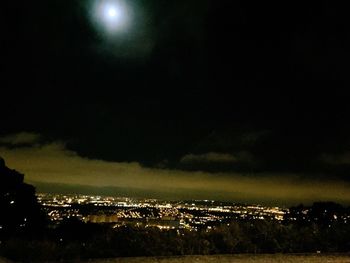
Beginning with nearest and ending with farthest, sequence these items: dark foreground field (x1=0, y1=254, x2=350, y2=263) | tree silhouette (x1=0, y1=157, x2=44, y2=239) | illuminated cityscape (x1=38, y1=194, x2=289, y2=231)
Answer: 1. dark foreground field (x1=0, y1=254, x2=350, y2=263)
2. illuminated cityscape (x1=38, y1=194, x2=289, y2=231)
3. tree silhouette (x1=0, y1=157, x2=44, y2=239)

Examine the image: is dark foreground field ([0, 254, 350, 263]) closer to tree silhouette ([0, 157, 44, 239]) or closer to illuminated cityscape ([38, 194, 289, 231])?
illuminated cityscape ([38, 194, 289, 231])

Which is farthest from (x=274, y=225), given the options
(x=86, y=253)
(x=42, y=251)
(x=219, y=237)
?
(x=42, y=251)

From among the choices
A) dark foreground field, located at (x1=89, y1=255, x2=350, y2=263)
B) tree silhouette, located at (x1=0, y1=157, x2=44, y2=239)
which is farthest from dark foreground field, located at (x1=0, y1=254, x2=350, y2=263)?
tree silhouette, located at (x1=0, y1=157, x2=44, y2=239)

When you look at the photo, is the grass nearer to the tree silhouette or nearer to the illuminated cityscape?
the illuminated cityscape

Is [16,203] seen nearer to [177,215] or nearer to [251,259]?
[177,215]

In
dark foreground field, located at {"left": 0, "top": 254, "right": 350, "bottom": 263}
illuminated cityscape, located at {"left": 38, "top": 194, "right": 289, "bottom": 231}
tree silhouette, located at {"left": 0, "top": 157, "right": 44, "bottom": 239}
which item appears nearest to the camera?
dark foreground field, located at {"left": 0, "top": 254, "right": 350, "bottom": 263}

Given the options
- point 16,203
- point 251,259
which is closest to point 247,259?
point 251,259

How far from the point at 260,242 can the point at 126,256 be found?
381 centimetres

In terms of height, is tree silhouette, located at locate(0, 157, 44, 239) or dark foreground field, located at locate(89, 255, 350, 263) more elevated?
tree silhouette, located at locate(0, 157, 44, 239)

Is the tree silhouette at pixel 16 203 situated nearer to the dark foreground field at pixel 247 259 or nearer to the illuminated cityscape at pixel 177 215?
the illuminated cityscape at pixel 177 215

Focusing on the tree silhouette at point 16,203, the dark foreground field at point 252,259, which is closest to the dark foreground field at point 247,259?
the dark foreground field at point 252,259

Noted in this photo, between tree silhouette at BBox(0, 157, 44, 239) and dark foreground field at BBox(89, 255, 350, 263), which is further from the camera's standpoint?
tree silhouette at BBox(0, 157, 44, 239)

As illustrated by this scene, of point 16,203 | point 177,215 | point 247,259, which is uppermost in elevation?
point 16,203

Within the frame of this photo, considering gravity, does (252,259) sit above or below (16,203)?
below
